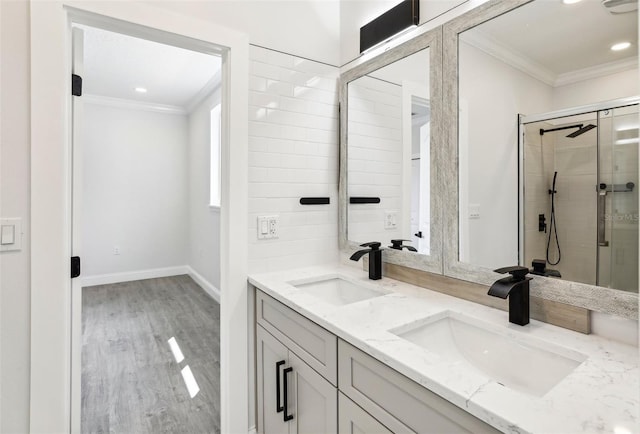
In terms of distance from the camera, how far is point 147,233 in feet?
16.4

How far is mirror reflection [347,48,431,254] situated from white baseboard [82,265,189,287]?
164 inches

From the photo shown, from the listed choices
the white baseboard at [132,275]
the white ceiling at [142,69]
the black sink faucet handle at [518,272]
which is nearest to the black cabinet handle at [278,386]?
the black sink faucet handle at [518,272]

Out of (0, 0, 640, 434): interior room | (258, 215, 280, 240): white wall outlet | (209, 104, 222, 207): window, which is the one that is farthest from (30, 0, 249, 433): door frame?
(209, 104, 222, 207): window

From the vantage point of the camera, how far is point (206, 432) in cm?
185

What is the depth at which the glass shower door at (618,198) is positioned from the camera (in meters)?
0.92

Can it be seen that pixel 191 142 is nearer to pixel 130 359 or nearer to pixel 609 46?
pixel 130 359

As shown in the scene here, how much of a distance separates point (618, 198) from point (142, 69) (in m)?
4.12

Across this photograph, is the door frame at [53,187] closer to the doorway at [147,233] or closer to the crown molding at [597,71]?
the doorway at [147,233]

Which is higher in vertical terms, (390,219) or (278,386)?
(390,219)

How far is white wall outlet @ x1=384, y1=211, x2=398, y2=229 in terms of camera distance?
168 cm

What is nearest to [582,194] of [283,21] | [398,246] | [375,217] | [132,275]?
[398,246]

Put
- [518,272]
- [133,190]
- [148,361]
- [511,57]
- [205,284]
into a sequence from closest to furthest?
[518,272]
[511,57]
[148,361]
[205,284]
[133,190]

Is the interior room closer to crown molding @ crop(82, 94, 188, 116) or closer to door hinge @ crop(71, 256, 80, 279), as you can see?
door hinge @ crop(71, 256, 80, 279)

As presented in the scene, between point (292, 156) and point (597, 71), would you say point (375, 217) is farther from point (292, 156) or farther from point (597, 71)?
point (597, 71)
